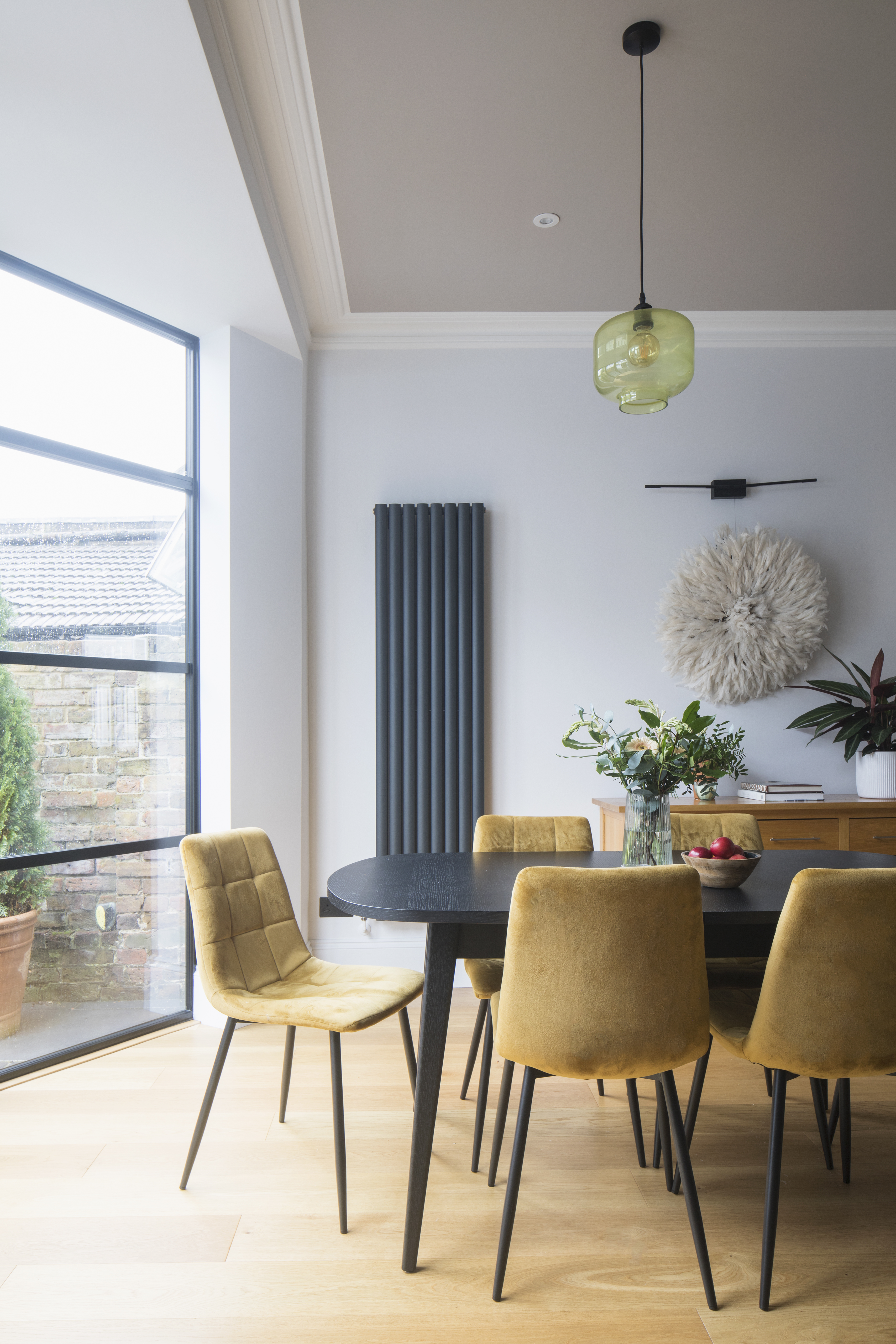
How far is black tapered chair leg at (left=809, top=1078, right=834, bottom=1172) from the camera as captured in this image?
217cm

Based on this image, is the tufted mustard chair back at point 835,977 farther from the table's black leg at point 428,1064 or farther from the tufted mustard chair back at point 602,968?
the table's black leg at point 428,1064

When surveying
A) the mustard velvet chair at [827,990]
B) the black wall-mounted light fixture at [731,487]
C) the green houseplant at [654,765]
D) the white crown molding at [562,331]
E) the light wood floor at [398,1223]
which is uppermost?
the white crown molding at [562,331]

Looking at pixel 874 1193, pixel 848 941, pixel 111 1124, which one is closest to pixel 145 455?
pixel 111 1124

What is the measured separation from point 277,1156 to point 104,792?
1.43 meters

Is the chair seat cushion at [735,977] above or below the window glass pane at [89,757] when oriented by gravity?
below

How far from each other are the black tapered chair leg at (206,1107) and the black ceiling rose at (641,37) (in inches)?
110

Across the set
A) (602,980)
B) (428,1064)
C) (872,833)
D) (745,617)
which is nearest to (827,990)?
(602,980)

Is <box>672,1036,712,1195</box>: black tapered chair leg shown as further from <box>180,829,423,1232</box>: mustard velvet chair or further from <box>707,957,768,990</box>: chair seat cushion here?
<box>180,829,423,1232</box>: mustard velvet chair

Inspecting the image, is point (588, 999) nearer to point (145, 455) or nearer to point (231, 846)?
point (231, 846)

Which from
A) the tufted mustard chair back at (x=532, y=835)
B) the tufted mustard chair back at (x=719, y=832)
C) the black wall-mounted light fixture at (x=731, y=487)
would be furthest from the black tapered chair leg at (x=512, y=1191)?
the black wall-mounted light fixture at (x=731, y=487)

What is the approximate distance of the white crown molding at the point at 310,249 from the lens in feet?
7.29

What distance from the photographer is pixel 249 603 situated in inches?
135

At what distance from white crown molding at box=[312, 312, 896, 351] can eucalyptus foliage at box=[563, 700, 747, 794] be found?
2408mm

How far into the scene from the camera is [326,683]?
3818 mm
